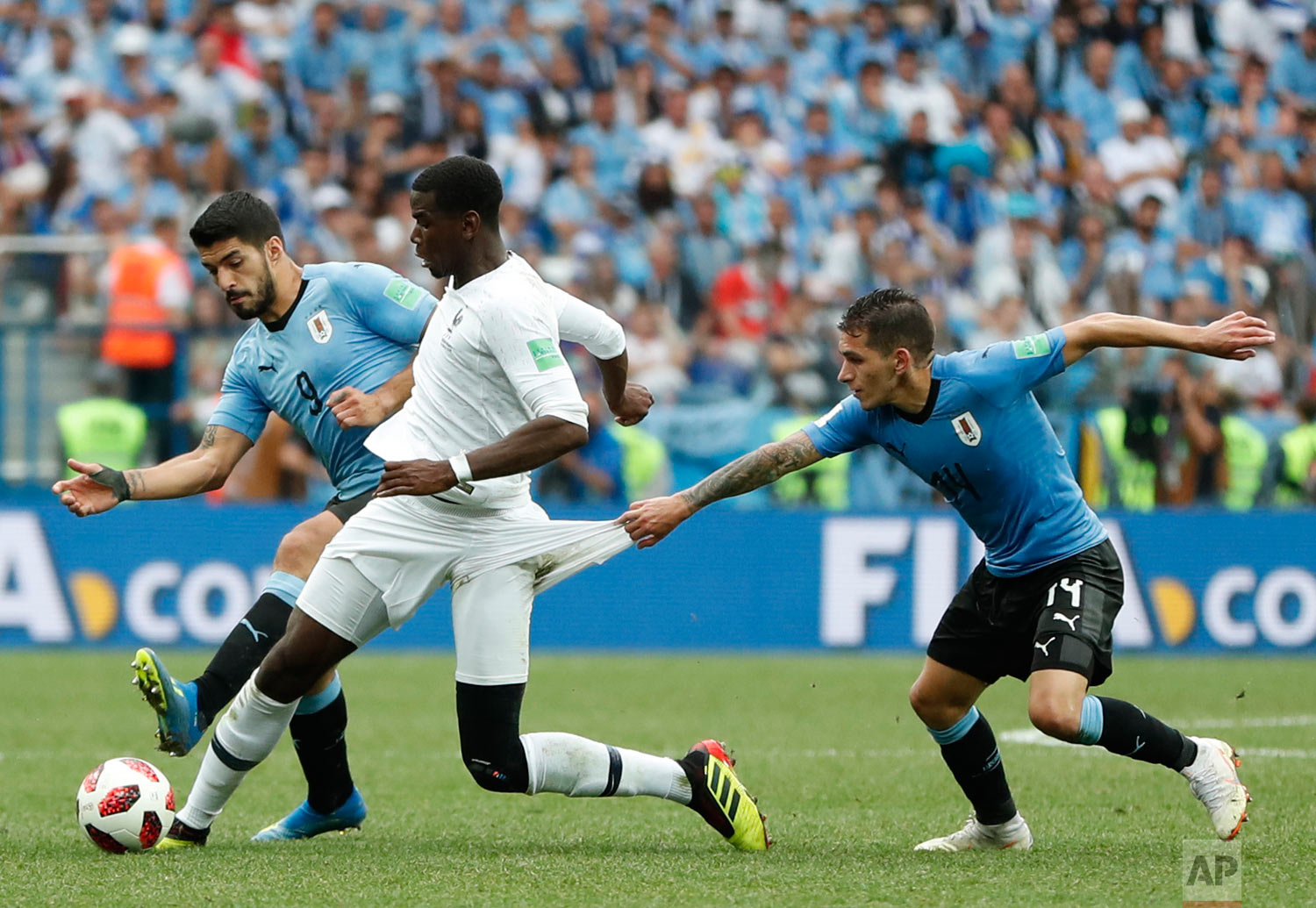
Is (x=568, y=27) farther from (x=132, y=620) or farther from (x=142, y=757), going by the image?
(x=142, y=757)

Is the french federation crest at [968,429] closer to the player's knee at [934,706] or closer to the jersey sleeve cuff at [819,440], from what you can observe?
the jersey sleeve cuff at [819,440]

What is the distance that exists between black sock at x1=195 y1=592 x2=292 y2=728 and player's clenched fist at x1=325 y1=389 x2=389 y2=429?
2.93 ft

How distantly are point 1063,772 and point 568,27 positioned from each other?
12.2 m

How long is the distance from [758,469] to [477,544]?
1017 millimetres

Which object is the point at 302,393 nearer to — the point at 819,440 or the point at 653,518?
the point at 653,518

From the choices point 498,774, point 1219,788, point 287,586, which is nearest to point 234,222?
point 287,586

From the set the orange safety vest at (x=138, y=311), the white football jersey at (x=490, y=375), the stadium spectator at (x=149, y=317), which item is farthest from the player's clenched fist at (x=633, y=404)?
the orange safety vest at (x=138, y=311)

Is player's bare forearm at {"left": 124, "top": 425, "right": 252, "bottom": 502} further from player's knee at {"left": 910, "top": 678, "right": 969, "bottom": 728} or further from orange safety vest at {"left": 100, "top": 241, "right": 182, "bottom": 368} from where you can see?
orange safety vest at {"left": 100, "top": 241, "right": 182, "bottom": 368}

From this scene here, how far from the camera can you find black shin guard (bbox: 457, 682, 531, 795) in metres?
6.09

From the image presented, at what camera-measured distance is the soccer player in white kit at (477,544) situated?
589 cm

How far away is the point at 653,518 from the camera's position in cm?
623

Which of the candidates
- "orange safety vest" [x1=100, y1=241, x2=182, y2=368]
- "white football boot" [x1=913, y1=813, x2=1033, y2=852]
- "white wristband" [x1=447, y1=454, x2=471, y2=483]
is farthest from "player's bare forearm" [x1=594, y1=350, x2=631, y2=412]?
"orange safety vest" [x1=100, y1=241, x2=182, y2=368]

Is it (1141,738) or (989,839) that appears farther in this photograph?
(989,839)

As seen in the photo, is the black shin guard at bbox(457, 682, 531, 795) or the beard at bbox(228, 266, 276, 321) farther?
the beard at bbox(228, 266, 276, 321)
